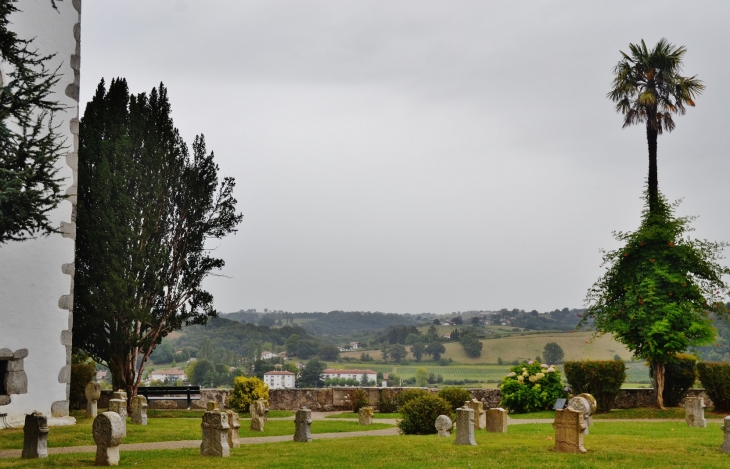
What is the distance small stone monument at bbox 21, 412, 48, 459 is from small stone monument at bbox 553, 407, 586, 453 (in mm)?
9627

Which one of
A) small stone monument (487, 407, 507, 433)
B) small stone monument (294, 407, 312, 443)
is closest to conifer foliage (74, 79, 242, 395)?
small stone monument (294, 407, 312, 443)

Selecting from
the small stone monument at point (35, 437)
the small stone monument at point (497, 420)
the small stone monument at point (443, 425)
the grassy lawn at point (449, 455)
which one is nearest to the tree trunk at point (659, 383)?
the grassy lawn at point (449, 455)

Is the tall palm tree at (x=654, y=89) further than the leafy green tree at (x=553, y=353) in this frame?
No

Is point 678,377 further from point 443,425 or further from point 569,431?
point 569,431

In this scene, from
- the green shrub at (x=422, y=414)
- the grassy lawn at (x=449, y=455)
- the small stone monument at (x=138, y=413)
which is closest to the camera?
the grassy lawn at (x=449, y=455)

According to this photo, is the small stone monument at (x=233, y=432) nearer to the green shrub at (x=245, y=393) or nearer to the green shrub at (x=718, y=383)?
the green shrub at (x=245, y=393)

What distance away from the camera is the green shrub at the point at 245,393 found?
2841cm

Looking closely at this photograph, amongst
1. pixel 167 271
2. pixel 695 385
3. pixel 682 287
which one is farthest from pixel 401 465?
pixel 695 385

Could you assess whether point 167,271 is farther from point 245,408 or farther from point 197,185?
point 245,408

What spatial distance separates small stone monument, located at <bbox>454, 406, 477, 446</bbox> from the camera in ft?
52.3

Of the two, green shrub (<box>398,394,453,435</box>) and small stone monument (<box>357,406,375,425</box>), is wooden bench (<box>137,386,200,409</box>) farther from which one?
green shrub (<box>398,394,453,435</box>)

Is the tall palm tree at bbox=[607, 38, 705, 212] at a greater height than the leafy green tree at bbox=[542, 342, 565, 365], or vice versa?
the tall palm tree at bbox=[607, 38, 705, 212]

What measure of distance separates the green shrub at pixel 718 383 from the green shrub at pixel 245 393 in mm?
15499

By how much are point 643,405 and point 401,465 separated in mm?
18052
